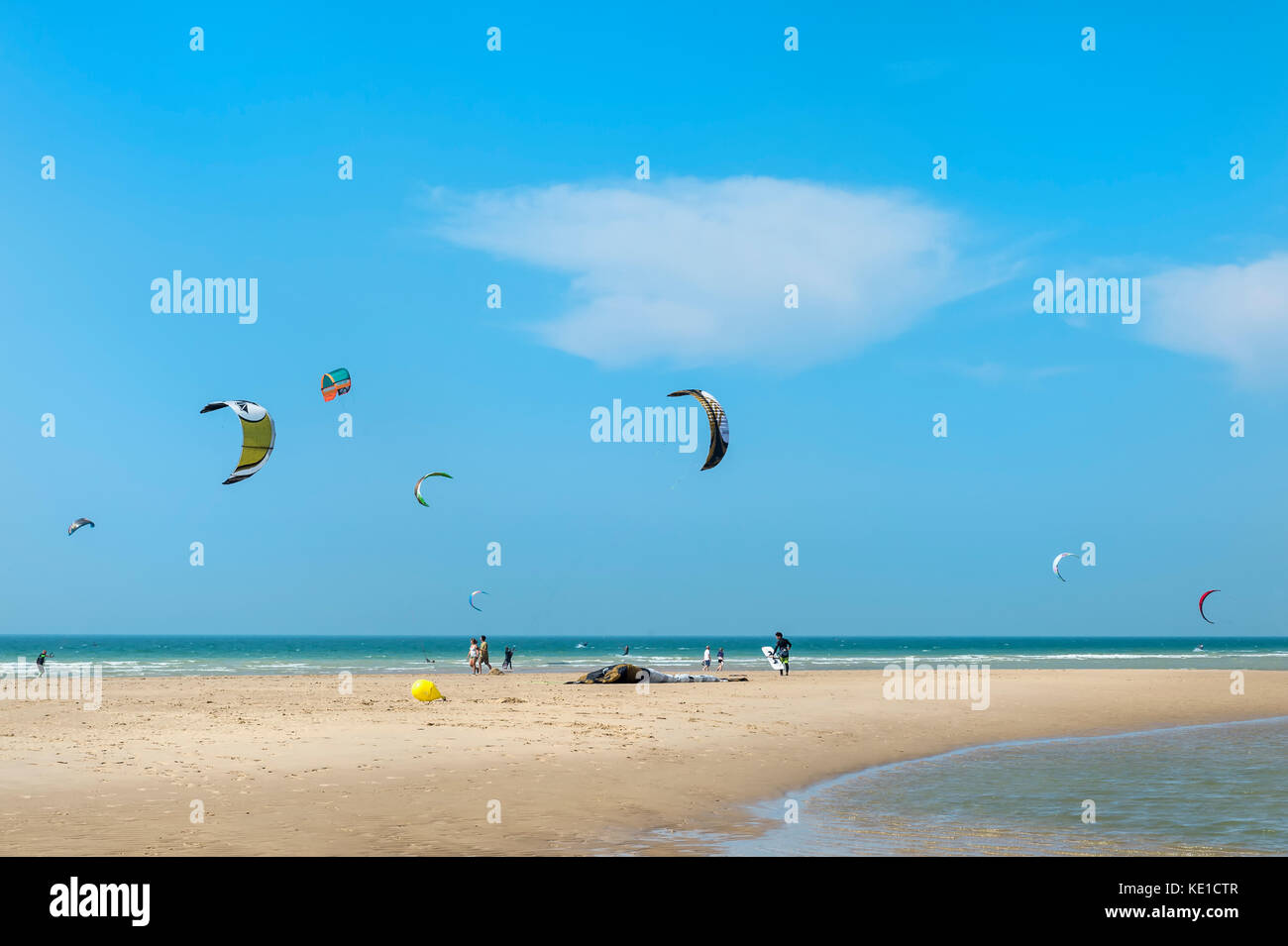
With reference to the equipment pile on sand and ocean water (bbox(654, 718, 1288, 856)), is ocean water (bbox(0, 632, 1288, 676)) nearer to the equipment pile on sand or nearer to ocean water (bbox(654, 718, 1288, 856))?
the equipment pile on sand

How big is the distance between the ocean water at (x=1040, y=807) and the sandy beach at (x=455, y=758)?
0.82m

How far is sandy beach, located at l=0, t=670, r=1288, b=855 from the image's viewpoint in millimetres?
9570

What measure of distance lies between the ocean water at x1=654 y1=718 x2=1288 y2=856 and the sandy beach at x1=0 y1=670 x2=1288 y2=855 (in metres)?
0.82

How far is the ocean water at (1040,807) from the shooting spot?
9.76 meters

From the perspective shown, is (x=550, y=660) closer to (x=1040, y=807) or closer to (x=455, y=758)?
(x=455, y=758)

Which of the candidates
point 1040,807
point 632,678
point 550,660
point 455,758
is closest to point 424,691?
point 632,678

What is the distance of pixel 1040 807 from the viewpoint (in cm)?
1200

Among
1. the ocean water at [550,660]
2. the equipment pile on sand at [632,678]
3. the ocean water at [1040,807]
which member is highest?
the ocean water at [1040,807]

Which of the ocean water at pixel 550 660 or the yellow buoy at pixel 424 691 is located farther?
the ocean water at pixel 550 660

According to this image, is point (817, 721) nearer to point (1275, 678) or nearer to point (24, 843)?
point (24, 843)

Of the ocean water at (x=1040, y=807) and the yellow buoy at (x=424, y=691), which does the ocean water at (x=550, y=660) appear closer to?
the yellow buoy at (x=424, y=691)

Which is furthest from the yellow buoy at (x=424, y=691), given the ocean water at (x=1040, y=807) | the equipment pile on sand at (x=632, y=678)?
the ocean water at (x=1040, y=807)
